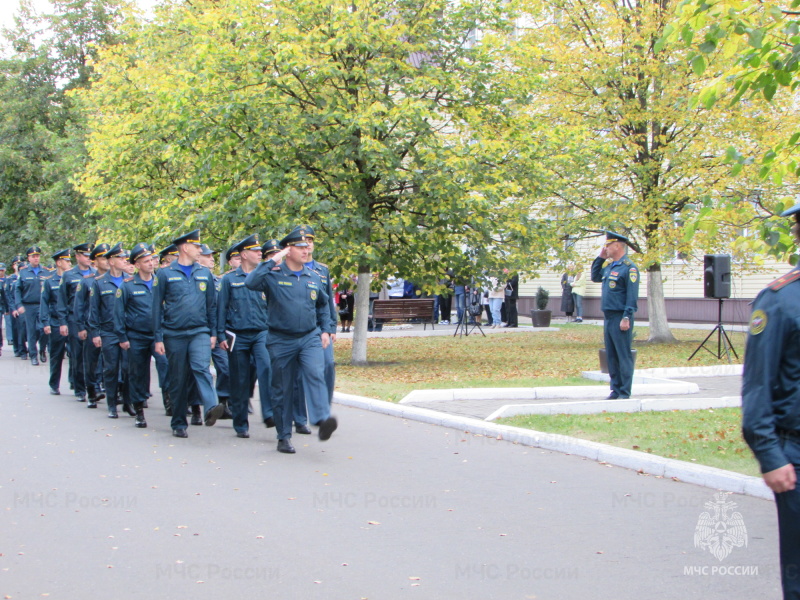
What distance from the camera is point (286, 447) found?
9.14 m

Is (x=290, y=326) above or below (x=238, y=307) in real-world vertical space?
below

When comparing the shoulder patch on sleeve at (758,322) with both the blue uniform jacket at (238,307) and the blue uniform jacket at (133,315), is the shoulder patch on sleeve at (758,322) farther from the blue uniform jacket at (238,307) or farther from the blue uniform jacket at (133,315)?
the blue uniform jacket at (133,315)

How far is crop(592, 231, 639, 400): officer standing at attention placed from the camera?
12055 mm

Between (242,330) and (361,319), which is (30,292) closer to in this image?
(361,319)

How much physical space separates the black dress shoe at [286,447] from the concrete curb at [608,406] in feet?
8.28

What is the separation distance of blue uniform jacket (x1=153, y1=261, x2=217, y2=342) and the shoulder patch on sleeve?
293 inches

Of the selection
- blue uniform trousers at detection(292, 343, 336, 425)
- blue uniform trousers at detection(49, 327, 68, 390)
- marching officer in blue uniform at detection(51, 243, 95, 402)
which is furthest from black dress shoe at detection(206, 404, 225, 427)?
blue uniform trousers at detection(49, 327, 68, 390)

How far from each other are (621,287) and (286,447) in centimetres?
520

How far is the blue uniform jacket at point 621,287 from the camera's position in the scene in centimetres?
1214

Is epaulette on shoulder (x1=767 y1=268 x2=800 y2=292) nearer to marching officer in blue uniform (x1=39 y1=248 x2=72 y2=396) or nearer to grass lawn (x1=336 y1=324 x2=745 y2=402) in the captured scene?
grass lawn (x1=336 y1=324 x2=745 y2=402)

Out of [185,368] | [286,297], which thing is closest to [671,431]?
[286,297]

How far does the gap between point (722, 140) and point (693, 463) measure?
535 inches

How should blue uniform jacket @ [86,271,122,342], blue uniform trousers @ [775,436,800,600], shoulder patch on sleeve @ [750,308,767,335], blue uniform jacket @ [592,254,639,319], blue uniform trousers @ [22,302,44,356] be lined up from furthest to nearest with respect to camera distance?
1. blue uniform trousers @ [22,302,44,356]
2. blue uniform jacket @ [86,271,122,342]
3. blue uniform jacket @ [592,254,639,319]
4. shoulder patch on sleeve @ [750,308,767,335]
5. blue uniform trousers @ [775,436,800,600]

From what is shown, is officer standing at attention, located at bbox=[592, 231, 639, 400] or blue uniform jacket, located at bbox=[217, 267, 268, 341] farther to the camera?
officer standing at attention, located at bbox=[592, 231, 639, 400]
